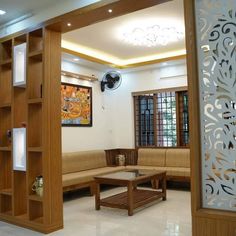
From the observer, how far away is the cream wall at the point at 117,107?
22.5 ft

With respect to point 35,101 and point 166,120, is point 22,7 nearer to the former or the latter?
point 35,101

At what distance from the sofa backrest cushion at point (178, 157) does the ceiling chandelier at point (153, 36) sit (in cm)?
249

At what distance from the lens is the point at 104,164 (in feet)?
23.1

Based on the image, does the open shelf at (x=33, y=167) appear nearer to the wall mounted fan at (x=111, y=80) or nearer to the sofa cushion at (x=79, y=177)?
the sofa cushion at (x=79, y=177)

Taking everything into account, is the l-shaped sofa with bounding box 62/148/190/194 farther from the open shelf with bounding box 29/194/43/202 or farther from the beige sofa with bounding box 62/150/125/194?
the open shelf with bounding box 29/194/43/202

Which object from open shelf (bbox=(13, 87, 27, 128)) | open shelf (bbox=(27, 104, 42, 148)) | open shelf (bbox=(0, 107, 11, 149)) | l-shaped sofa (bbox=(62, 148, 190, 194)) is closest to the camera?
open shelf (bbox=(27, 104, 42, 148))

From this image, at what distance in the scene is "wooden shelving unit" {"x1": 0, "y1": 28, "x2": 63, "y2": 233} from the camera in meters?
3.77

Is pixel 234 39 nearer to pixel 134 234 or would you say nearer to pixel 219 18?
pixel 219 18

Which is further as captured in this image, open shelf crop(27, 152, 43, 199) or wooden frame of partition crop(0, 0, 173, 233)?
open shelf crop(27, 152, 43, 199)

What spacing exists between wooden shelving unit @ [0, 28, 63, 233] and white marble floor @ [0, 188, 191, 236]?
243 mm

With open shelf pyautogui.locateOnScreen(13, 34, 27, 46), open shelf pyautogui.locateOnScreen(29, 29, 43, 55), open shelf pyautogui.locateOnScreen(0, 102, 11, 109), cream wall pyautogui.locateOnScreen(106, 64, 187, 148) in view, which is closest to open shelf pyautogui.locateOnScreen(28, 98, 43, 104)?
open shelf pyautogui.locateOnScreen(0, 102, 11, 109)

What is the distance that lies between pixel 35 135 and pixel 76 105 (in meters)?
2.63

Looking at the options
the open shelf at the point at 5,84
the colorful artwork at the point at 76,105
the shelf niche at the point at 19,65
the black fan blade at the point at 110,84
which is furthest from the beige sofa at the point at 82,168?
the shelf niche at the point at 19,65

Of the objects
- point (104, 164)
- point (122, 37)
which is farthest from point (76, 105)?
point (122, 37)
